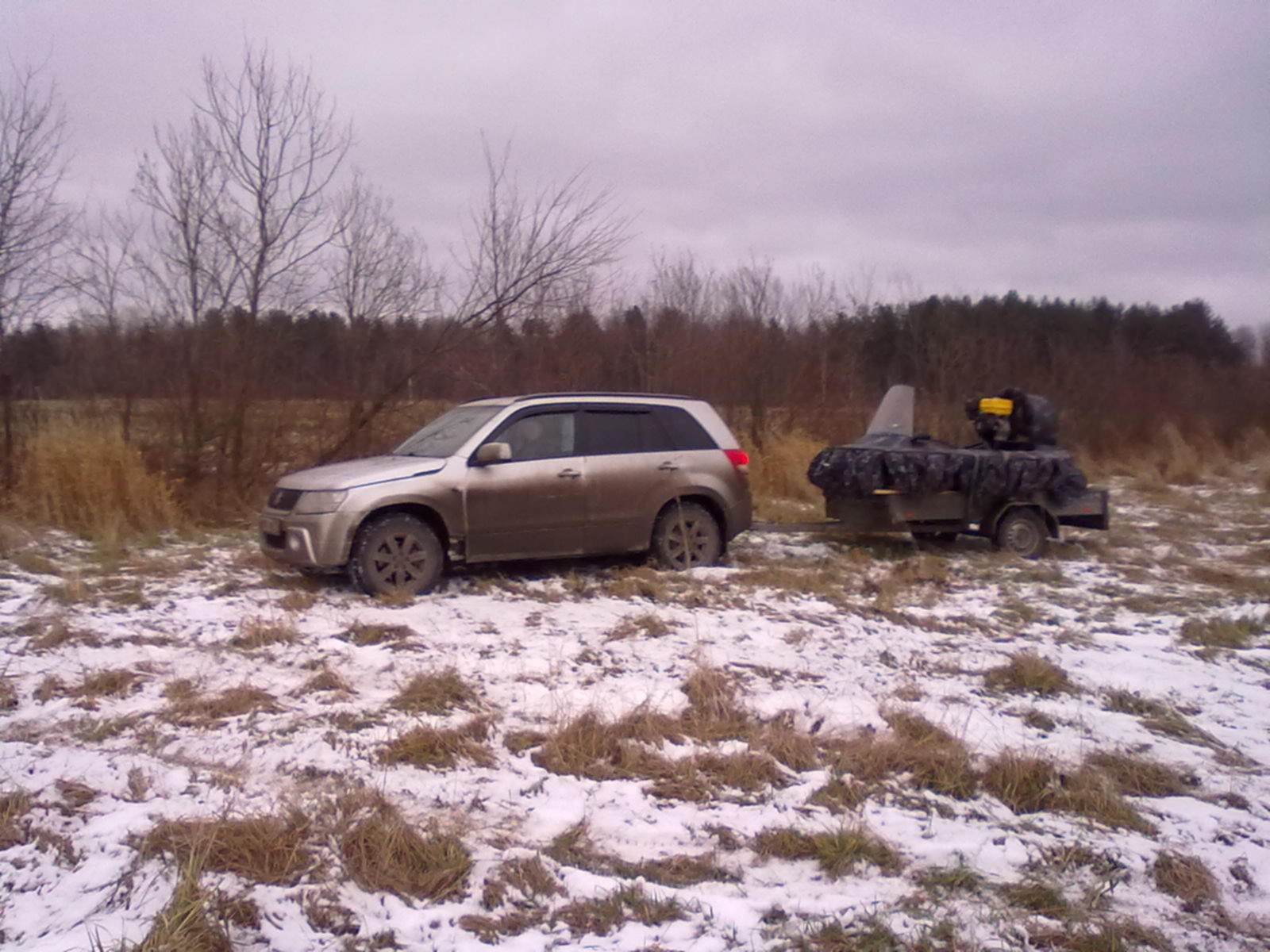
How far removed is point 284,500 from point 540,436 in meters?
2.31

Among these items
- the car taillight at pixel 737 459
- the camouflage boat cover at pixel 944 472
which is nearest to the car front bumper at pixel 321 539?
the car taillight at pixel 737 459

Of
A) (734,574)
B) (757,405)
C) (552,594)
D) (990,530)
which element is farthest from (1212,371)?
(552,594)

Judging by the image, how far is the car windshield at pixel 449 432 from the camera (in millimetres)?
9188

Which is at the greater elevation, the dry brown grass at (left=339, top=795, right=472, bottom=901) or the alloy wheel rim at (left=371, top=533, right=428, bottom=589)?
the alloy wheel rim at (left=371, top=533, right=428, bottom=589)

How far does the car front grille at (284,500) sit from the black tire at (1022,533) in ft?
25.0

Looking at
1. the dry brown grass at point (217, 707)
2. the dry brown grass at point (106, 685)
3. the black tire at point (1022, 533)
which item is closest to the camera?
the dry brown grass at point (217, 707)

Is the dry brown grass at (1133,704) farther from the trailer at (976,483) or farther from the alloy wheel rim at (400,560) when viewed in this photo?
the alloy wheel rim at (400,560)

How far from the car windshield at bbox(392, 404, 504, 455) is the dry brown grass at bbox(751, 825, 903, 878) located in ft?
17.7

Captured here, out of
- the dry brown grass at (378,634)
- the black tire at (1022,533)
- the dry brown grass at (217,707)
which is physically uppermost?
the black tire at (1022,533)

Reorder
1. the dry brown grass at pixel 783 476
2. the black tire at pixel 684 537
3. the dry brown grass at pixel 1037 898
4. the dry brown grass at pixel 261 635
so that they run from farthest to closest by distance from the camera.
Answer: the dry brown grass at pixel 783 476 → the black tire at pixel 684 537 → the dry brown grass at pixel 261 635 → the dry brown grass at pixel 1037 898

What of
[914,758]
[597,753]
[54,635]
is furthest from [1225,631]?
[54,635]

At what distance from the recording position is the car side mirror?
28.9ft

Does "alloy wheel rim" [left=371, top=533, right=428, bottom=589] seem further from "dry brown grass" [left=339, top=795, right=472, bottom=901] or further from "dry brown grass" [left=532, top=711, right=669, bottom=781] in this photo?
"dry brown grass" [left=339, top=795, right=472, bottom=901]

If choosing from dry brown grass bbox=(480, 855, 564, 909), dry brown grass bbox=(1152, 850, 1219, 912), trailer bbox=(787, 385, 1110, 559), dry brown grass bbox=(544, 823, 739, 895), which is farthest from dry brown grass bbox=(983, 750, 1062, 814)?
trailer bbox=(787, 385, 1110, 559)
